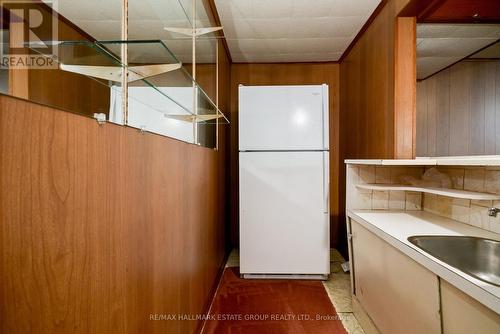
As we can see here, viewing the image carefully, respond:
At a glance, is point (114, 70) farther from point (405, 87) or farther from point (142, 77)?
point (405, 87)

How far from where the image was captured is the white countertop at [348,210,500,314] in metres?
Result: 0.75

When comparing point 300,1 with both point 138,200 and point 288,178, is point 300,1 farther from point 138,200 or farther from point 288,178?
point 138,200

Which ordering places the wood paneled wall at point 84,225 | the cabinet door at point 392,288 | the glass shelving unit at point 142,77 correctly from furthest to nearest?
the cabinet door at point 392,288
the glass shelving unit at point 142,77
the wood paneled wall at point 84,225

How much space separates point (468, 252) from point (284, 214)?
1.32 metres

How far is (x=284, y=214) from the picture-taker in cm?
229

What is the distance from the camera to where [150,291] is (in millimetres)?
948

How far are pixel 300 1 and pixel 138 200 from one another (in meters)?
2.02

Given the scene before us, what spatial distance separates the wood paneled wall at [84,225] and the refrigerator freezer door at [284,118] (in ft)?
3.95

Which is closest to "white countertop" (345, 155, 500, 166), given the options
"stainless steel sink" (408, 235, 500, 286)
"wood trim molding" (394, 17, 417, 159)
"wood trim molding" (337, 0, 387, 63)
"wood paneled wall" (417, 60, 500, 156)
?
"wood trim molding" (394, 17, 417, 159)

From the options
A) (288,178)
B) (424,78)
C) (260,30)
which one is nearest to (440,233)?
(288,178)

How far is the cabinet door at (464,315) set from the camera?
2.39ft

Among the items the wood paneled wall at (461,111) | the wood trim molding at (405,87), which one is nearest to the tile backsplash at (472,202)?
the wood trim molding at (405,87)

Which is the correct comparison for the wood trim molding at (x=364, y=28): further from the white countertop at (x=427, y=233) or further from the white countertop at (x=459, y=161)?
the white countertop at (x=427, y=233)

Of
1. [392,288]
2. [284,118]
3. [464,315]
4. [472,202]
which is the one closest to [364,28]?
[284,118]
